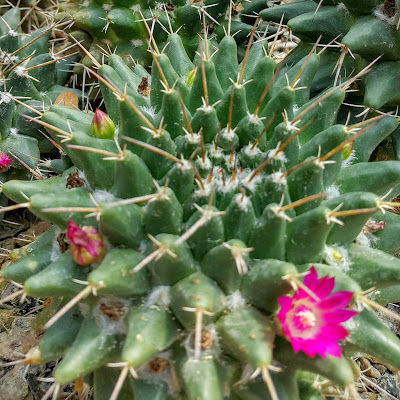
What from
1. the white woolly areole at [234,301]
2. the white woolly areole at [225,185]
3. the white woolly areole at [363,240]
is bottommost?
the white woolly areole at [234,301]

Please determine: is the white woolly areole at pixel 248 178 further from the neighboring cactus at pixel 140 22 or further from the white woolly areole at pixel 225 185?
the neighboring cactus at pixel 140 22

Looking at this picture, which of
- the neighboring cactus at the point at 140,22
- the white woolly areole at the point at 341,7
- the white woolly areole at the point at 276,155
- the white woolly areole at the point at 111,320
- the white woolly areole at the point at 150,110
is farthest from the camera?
the neighboring cactus at the point at 140,22

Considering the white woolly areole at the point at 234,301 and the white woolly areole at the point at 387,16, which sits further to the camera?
the white woolly areole at the point at 387,16

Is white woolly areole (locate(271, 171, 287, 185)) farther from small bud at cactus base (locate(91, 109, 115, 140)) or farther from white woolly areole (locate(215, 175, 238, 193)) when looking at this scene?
small bud at cactus base (locate(91, 109, 115, 140))

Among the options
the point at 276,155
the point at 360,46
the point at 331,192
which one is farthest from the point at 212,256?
the point at 360,46

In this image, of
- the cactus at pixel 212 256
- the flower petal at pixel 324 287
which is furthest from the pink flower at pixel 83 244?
the flower petal at pixel 324 287

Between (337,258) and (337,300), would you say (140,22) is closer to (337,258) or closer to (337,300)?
(337,258)

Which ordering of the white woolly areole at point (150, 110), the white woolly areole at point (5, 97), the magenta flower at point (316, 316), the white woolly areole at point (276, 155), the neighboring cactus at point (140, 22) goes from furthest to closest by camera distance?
the neighboring cactus at point (140, 22) → the white woolly areole at point (5, 97) → the white woolly areole at point (150, 110) → the white woolly areole at point (276, 155) → the magenta flower at point (316, 316)
